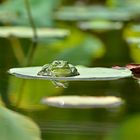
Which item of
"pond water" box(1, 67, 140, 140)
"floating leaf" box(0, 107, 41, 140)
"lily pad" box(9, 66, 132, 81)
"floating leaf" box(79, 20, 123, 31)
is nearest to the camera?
"floating leaf" box(0, 107, 41, 140)

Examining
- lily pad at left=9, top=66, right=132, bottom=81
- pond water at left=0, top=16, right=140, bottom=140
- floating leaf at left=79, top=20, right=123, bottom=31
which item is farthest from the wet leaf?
floating leaf at left=79, top=20, right=123, bottom=31

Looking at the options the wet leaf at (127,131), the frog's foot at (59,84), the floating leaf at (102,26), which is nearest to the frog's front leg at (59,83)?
the frog's foot at (59,84)

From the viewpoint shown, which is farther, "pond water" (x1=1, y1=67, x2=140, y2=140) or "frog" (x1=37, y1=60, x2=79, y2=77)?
"frog" (x1=37, y1=60, x2=79, y2=77)

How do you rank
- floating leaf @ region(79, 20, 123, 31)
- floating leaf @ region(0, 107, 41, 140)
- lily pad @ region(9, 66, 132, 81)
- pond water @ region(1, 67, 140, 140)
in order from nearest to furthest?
floating leaf @ region(0, 107, 41, 140) → pond water @ region(1, 67, 140, 140) → lily pad @ region(9, 66, 132, 81) → floating leaf @ region(79, 20, 123, 31)

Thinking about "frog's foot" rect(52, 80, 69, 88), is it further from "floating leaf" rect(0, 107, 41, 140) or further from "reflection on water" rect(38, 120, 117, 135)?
"floating leaf" rect(0, 107, 41, 140)

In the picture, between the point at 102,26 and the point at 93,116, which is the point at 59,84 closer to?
the point at 93,116

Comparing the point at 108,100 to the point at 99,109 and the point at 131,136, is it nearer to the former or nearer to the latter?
the point at 99,109

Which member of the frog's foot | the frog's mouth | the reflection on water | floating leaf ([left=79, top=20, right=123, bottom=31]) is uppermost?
the frog's mouth
